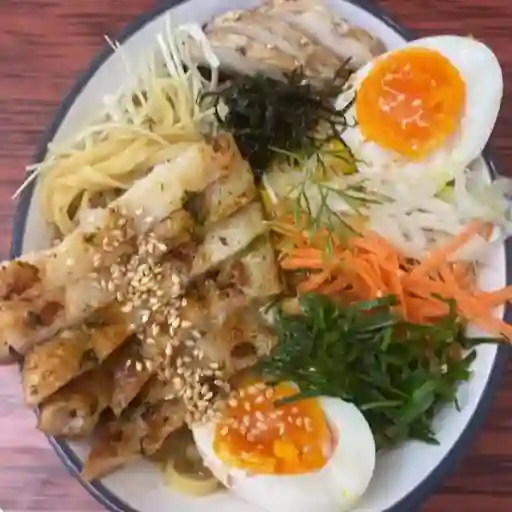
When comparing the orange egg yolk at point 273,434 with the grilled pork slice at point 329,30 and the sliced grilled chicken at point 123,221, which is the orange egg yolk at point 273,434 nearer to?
the sliced grilled chicken at point 123,221

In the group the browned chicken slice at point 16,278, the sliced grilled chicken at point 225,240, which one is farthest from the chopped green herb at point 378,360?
the browned chicken slice at point 16,278

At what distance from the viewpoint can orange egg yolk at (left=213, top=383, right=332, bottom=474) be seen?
150 centimetres

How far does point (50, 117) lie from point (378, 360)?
88cm

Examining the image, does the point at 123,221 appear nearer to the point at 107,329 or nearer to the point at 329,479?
the point at 107,329

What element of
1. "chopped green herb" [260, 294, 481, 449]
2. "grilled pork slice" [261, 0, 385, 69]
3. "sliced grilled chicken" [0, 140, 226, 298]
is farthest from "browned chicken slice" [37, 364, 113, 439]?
"grilled pork slice" [261, 0, 385, 69]

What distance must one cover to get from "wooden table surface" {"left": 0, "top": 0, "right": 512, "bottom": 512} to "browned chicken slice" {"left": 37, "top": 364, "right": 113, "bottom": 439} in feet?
0.86

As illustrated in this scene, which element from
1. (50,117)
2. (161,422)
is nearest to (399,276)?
(161,422)

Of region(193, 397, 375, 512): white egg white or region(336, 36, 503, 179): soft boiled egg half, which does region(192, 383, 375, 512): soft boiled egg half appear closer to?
region(193, 397, 375, 512): white egg white

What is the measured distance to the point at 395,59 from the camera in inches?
62.7

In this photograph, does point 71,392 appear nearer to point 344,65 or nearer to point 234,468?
point 234,468

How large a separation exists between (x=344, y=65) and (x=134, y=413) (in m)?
0.77

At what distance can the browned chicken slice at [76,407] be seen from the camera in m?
1.47

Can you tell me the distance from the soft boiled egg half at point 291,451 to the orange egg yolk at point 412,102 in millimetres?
484

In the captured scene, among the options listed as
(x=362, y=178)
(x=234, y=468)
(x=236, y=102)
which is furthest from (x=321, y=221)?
(x=234, y=468)
